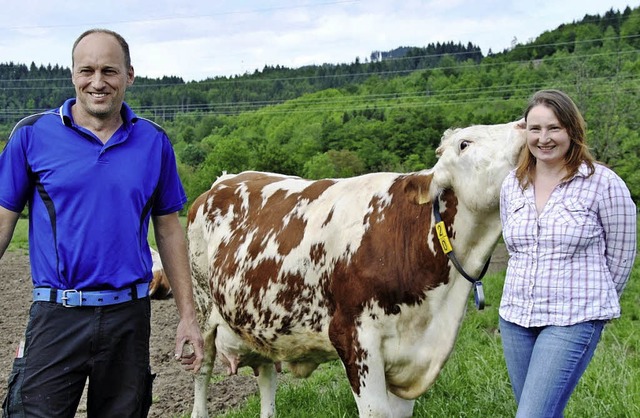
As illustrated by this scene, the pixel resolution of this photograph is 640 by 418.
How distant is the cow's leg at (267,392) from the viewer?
552cm

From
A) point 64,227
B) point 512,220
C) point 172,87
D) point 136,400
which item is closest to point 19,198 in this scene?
point 64,227

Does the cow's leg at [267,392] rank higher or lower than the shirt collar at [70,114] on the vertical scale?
lower

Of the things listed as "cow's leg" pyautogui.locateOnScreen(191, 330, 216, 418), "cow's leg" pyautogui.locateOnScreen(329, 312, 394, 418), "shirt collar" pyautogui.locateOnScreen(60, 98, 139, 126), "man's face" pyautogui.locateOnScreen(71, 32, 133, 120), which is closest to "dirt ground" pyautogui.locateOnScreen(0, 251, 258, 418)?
"cow's leg" pyautogui.locateOnScreen(191, 330, 216, 418)

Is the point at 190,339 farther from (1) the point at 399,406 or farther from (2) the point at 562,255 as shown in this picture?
(1) the point at 399,406

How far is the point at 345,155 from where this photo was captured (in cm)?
6819

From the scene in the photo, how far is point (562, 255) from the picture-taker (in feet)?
9.50

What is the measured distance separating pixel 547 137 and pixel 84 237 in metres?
1.98

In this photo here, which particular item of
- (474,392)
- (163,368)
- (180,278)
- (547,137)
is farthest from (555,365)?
(163,368)

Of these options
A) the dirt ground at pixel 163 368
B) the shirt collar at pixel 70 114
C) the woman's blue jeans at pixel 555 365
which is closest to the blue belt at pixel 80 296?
the shirt collar at pixel 70 114

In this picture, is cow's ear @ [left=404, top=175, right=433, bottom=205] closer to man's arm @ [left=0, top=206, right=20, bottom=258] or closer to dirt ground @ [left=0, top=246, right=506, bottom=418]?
man's arm @ [left=0, top=206, right=20, bottom=258]

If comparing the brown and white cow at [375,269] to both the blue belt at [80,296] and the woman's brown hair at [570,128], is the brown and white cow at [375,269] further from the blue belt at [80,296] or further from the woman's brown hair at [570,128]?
the blue belt at [80,296]

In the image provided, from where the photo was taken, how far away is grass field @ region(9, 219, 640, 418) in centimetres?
450

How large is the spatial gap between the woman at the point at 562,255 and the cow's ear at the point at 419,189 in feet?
3.13

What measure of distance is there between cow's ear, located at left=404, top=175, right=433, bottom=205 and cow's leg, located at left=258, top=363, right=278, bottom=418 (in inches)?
88.0
